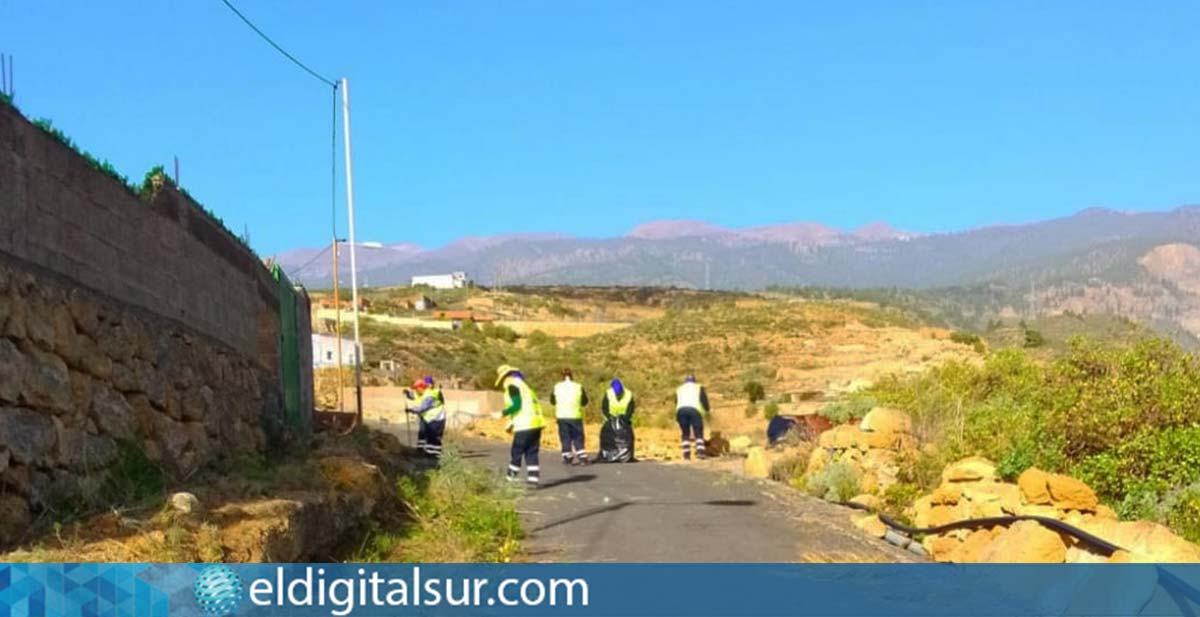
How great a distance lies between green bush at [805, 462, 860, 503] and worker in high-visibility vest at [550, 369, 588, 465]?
4.89 metres

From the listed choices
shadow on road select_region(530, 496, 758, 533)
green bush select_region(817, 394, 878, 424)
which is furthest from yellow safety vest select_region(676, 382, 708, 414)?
shadow on road select_region(530, 496, 758, 533)

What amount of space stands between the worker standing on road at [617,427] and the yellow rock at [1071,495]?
11.7 meters

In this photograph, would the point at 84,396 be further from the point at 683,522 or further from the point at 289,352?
the point at 289,352

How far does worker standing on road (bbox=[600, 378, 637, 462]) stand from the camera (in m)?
23.7

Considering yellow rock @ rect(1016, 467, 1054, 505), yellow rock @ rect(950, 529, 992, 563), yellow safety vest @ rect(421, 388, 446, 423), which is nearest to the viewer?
yellow rock @ rect(950, 529, 992, 563)

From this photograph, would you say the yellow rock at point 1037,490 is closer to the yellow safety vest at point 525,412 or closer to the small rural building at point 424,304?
the yellow safety vest at point 525,412

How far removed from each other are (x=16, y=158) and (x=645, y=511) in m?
8.57

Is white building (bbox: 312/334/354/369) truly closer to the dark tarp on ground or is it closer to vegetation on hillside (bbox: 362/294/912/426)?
vegetation on hillside (bbox: 362/294/912/426)

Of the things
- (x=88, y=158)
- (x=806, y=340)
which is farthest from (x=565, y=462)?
(x=806, y=340)

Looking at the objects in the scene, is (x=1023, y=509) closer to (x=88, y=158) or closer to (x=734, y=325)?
(x=88, y=158)

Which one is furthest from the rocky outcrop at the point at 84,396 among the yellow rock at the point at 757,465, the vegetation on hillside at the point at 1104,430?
the yellow rock at the point at 757,465

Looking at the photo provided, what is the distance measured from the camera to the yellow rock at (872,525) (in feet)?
45.9

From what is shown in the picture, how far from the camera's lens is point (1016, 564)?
10.9 m

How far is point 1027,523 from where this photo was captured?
1115cm
